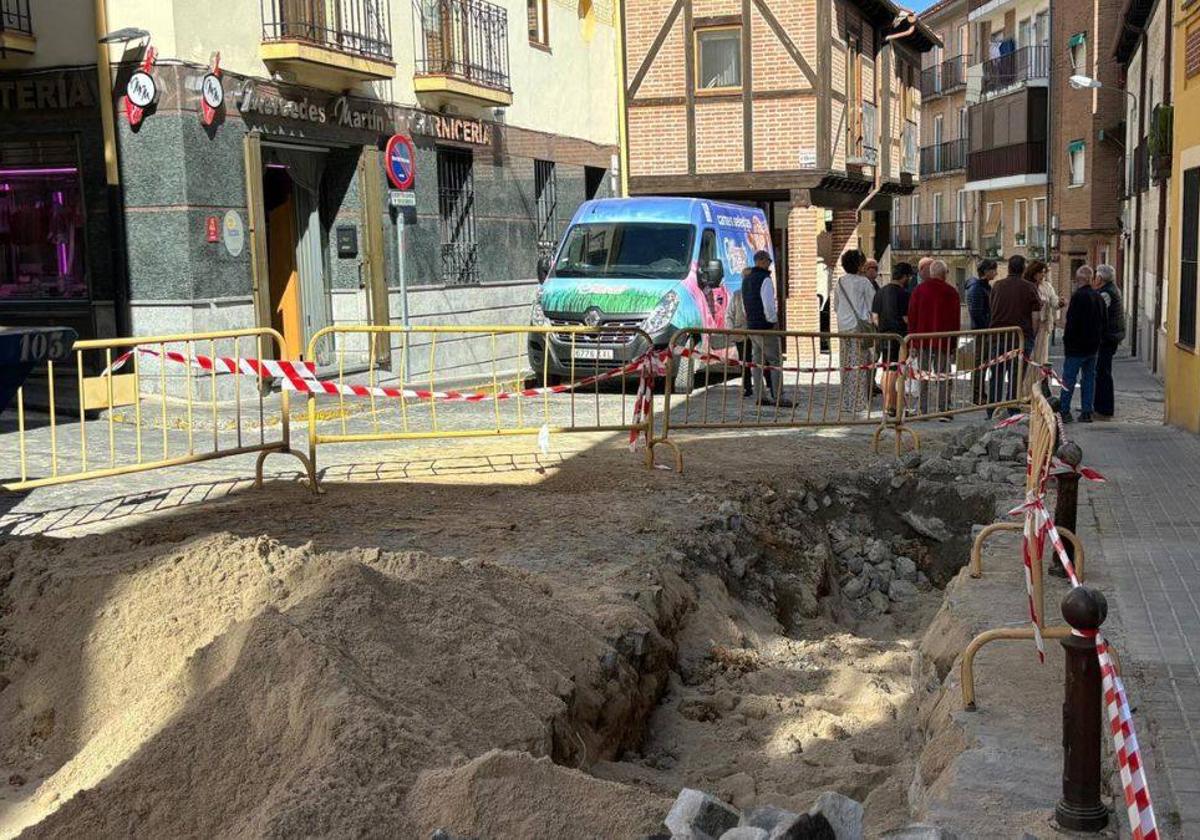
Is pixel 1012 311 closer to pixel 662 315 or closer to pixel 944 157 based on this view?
pixel 662 315

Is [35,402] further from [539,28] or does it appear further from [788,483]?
[539,28]

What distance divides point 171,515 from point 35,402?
5.94 meters

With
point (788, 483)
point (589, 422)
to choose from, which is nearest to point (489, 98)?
point (589, 422)

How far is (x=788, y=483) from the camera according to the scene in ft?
31.9

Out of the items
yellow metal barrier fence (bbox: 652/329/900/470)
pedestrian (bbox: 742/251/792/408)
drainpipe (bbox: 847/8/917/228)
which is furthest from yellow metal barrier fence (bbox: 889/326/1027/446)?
drainpipe (bbox: 847/8/917/228)

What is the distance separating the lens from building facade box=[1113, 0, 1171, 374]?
824 inches

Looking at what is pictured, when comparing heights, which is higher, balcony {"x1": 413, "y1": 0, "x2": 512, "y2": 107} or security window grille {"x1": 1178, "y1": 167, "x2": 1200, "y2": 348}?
balcony {"x1": 413, "y1": 0, "x2": 512, "y2": 107}

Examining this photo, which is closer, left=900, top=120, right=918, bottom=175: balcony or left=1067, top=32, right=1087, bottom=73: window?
left=900, top=120, right=918, bottom=175: balcony

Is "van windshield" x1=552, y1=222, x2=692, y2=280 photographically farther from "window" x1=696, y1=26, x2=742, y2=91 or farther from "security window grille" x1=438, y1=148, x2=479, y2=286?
"window" x1=696, y1=26, x2=742, y2=91

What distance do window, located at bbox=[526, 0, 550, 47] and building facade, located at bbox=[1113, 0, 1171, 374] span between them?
9.81 meters

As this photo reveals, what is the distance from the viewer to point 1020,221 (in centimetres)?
4450

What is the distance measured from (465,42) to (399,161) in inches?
132

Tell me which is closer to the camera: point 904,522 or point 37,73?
point 904,522

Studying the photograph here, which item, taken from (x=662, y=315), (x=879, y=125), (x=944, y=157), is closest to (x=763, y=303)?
(x=662, y=315)
